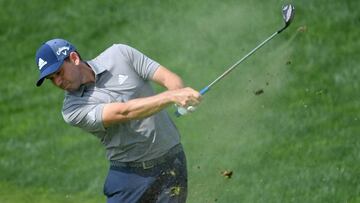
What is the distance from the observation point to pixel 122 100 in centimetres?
768

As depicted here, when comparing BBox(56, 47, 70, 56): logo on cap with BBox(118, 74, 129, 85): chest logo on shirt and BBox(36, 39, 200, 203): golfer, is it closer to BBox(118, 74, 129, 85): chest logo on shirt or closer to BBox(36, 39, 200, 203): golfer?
BBox(36, 39, 200, 203): golfer

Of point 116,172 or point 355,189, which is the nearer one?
point 116,172

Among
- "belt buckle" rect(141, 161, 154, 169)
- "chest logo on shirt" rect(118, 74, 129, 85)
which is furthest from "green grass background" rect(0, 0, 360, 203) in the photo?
"chest logo on shirt" rect(118, 74, 129, 85)

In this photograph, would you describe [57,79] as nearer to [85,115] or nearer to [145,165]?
[85,115]

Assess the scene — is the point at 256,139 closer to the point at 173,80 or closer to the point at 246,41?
the point at 246,41

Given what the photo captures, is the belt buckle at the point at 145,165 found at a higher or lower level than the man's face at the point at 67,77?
lower

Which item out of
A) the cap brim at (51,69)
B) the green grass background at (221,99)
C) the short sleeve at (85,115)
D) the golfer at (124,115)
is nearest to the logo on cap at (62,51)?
the golfer at (124,115)

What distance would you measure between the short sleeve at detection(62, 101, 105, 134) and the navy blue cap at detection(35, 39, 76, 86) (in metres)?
0.32

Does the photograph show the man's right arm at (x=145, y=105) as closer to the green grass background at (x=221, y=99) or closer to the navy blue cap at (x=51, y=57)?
the navy blue cap at (x=51, y=57)

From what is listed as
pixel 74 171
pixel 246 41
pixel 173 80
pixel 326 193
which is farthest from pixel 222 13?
pixel 173 80

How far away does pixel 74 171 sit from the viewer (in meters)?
11.9

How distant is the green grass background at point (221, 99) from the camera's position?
10555 millimetres

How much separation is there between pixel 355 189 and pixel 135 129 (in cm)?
310

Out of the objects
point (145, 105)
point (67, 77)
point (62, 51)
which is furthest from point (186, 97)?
point (62, 51)
